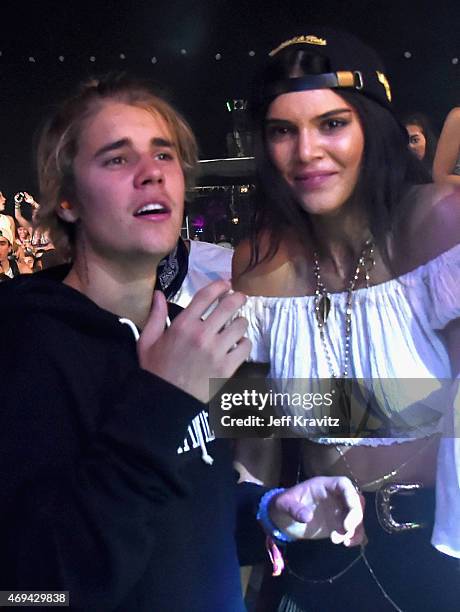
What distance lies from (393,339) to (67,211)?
41cm

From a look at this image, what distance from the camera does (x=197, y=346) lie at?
0.50 meters

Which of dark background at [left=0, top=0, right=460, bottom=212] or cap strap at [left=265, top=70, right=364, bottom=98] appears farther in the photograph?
dark background at [left=0, top=0, right=460, bottom=212]

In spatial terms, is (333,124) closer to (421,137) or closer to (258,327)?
(421,137)

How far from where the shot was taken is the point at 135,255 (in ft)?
2.01

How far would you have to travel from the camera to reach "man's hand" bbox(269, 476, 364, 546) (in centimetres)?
71

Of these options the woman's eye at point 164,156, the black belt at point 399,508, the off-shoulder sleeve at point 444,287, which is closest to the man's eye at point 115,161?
the woman's eye at point 164,156

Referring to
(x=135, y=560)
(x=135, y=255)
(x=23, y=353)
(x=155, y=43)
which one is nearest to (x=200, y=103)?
(x=155, y=43)

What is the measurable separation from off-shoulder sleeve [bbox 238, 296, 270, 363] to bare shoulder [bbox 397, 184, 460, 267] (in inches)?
7.6

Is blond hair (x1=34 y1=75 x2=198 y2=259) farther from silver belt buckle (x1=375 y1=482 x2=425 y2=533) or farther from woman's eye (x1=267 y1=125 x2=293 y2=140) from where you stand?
silver belt buckle (x1=375 y1=482 x2=425 y2=533)

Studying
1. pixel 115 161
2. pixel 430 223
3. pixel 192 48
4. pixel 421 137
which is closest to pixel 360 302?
pixel 430 223

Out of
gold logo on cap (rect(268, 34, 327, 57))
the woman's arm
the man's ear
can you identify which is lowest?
the man's ear

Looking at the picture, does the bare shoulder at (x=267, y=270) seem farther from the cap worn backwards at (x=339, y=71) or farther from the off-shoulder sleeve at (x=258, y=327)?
the cap worn backwards at (x=339, y=71)

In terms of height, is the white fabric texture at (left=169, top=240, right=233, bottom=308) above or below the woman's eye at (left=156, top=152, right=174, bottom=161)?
below

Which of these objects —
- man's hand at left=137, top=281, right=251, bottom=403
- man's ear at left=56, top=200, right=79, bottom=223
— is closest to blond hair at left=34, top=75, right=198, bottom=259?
man's ear at left=56, top=200, right=79, bottom=223
